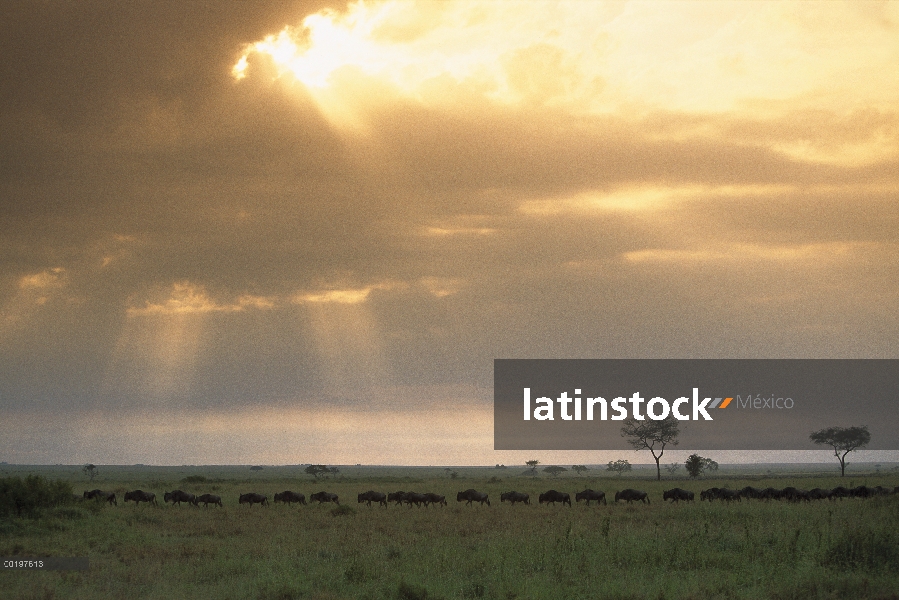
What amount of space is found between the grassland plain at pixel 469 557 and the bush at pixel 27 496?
0.90 m

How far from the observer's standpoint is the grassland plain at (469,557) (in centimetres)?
1973

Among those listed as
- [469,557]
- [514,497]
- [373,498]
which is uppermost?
[469,557]

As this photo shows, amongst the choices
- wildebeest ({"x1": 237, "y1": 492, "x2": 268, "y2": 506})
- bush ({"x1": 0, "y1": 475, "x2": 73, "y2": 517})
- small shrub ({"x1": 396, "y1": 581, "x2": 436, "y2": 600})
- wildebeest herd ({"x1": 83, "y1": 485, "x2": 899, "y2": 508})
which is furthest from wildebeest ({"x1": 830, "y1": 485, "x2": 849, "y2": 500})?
bush ({"x1": 0, "y1": 475, "x2": 73, "y2": 517})

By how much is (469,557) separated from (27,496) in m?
23.1

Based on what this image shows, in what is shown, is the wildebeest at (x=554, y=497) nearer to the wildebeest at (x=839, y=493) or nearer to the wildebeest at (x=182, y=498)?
the wildebeest at (x=839, y=493)

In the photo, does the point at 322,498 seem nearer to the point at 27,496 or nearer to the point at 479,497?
the point at 479,497

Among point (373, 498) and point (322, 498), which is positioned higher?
point (322, 498)

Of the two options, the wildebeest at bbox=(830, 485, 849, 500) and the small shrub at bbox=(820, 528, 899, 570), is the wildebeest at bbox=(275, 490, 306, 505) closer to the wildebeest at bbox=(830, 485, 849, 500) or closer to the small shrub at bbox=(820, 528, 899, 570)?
the wildebeest at bbox=(830, 485, 849, 500)

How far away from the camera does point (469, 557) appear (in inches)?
968

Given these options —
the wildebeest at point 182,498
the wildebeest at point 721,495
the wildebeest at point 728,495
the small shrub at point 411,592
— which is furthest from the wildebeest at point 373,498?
the small shrub at point 411,592

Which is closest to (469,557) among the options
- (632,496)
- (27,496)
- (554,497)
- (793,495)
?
(27,496)

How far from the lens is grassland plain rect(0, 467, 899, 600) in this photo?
64.7ft

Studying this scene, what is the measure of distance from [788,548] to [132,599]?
19.0m

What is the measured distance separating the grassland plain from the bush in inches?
35.4
